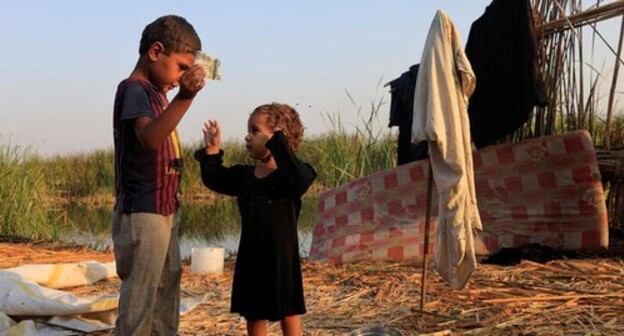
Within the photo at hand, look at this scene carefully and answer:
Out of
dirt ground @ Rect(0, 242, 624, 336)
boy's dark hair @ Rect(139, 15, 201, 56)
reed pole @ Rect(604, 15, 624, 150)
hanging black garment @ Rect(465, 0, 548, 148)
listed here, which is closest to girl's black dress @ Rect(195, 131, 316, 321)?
boy's dark hair @ Rect(139, 15, 201, 56)

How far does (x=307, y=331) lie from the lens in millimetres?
3688

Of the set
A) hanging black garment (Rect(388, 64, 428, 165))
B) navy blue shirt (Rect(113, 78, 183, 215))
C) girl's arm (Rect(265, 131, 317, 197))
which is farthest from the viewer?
hanging black garment (Rect(388, 64, 428, 165))

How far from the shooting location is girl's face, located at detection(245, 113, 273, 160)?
3006mm

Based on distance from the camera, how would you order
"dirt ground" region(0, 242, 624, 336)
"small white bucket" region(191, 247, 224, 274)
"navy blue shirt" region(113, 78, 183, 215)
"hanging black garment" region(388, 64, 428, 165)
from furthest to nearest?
1. "hanging black garment" region(388, 64, 428, 165)
2. "small white bucket" region(191, 247, 224, 274)
3. "dirt ground" region(0, 242, 624, 336)
4. "navy blue shirt" region(113, 78, 183, 215)

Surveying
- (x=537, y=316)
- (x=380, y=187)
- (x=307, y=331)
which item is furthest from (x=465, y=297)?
(x=380, y=187)

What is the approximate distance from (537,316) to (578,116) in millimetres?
2944

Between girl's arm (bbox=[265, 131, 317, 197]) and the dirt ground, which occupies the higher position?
girl's arm (bbox=[265, 131, 317, 197])

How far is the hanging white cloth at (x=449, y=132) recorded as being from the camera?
145 inches

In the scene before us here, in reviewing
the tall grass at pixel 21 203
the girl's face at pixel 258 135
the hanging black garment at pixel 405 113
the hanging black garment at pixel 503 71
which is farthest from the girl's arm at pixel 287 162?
the tall grass at pixel 21 203

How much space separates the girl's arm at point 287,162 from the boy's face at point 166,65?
48 centimetres

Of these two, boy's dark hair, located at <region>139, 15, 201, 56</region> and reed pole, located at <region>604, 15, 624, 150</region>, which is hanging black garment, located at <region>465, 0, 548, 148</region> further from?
boy's dark hair, located at <region>139, 15, 201, 56</region>

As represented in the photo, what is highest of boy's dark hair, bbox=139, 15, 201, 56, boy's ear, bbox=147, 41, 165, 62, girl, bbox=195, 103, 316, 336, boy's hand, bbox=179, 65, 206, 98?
boy's dark hair, bbox=139, 15, 201, 56

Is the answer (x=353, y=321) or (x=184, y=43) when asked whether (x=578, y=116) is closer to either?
(x=353, y=321)

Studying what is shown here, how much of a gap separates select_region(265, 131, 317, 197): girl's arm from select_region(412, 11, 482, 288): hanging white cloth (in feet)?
3.36
